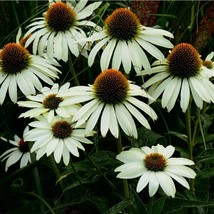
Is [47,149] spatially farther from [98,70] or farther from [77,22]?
[98,70]

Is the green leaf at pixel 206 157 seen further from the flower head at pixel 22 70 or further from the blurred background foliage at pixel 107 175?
the flower head at pixel 22 70

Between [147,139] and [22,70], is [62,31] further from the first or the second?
[147,139]

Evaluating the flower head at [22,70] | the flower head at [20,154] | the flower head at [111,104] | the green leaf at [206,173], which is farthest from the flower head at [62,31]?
the green leaf at [206,173]

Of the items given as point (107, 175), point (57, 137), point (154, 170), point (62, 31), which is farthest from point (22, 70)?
point (154, 170)

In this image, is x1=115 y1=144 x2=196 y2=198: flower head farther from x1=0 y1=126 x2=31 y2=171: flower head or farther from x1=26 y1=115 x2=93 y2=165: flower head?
x1=0 y1=126 x2=31 y2=171: flower head

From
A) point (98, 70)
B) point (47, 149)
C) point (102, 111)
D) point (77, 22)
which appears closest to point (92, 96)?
point (102, 111)

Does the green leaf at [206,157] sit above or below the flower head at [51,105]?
below
